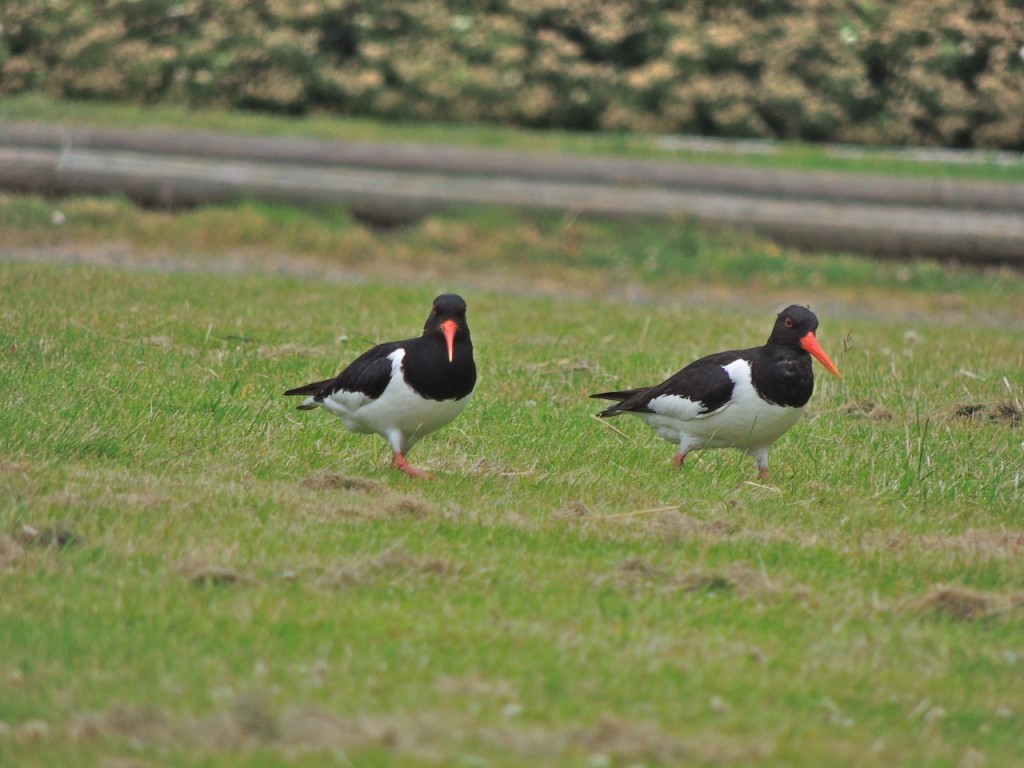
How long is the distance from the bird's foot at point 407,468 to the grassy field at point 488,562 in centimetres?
8

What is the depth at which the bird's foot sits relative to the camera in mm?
6965

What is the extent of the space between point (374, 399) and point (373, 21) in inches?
495

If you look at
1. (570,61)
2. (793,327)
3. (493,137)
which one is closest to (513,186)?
(493,137)

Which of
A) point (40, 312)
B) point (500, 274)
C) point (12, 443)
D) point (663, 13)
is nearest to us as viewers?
point (12, 443)

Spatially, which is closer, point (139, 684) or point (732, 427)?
point (139, 684)

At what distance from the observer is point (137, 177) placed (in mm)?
15273

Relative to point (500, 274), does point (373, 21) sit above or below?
above

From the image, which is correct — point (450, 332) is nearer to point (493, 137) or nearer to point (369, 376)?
point (369, 376)

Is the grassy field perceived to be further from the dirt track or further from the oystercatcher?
the dirt track

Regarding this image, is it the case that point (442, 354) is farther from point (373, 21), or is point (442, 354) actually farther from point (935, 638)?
point (373, 21)

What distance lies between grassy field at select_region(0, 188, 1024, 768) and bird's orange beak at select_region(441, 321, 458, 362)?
0.61 metres

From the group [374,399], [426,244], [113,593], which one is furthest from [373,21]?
[113,593]

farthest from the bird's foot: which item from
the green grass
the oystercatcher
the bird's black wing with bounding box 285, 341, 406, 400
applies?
the green grass

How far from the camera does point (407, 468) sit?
7.00m
